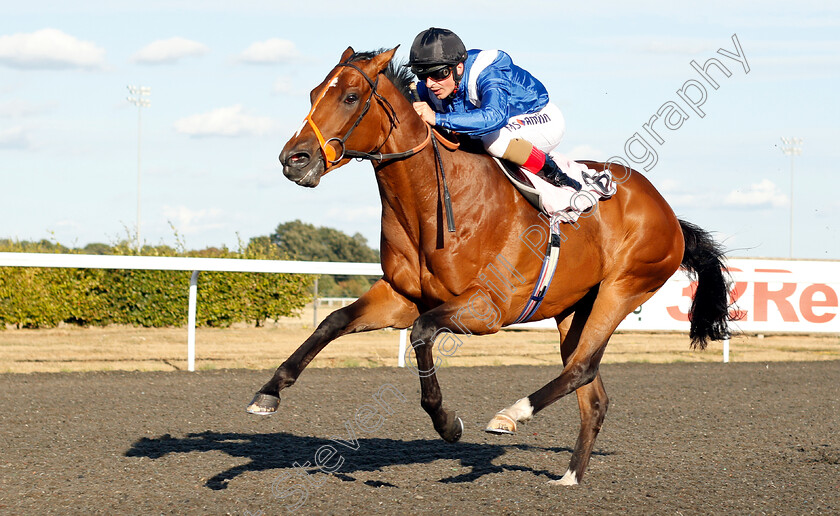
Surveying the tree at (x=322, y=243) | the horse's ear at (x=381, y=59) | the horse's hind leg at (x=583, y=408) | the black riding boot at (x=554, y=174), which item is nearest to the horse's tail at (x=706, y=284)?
the horse's hind leg at (x=583, y=408)

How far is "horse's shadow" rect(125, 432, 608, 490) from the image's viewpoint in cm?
456

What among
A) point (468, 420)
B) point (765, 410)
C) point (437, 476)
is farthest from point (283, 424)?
point (765, 410)

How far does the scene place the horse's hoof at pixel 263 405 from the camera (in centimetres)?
355

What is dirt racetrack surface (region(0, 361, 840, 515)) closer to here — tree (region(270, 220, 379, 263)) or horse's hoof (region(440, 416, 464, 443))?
horse's hoof (region(440, 416, 464, 443))

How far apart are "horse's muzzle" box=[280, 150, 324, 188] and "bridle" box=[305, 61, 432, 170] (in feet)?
0.22

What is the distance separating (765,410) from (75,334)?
969 cm

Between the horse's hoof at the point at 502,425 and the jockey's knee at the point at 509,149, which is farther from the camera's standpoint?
the jockey's knee at the point at 509,149

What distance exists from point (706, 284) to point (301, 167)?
3267 millimetres

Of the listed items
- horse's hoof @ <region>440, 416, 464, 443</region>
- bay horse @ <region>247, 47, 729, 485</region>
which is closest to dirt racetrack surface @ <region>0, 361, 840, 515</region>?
horse's hoof @ <region>440, 416, 464, 443</region>

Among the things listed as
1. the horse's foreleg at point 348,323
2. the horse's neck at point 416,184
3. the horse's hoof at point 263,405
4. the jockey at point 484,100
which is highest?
the jockey at point 484,100

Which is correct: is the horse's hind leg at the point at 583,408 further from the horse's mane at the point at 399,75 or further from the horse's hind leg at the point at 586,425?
the horse's mane at the point at 399,75

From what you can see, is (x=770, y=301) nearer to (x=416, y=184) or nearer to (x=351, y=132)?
(x=416, y=184)

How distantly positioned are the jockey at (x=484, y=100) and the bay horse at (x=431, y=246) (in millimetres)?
114

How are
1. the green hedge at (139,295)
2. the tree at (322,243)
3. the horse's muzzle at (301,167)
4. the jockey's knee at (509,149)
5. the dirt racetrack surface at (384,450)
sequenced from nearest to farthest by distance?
the horse's muzzle at (301,167) → the dirt racetrack surface at (384,450) → the jockey's knee at (509,149) → the green hedge at (139,295) → the tree at (322,243)
